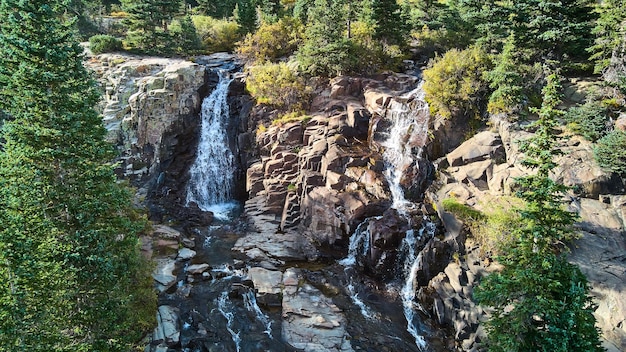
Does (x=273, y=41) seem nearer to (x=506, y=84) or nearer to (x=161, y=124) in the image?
(x=161, y=124)

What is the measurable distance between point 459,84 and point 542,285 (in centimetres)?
1747

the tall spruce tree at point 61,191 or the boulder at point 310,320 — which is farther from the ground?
the tall spruce tree at point 61,191

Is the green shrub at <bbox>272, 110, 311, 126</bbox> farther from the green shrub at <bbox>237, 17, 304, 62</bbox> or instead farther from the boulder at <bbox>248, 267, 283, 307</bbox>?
A: the boulder at <bbox>248, 267, 283, 307</bbox>

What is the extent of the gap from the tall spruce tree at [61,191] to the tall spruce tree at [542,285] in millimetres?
14356

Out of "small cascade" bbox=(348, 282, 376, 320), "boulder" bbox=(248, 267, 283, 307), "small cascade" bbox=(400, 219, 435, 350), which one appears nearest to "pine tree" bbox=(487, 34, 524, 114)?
"small cascade" bbox=(400, 219, 435, 350)

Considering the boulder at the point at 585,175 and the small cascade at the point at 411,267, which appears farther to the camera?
the small cascade at the point at 411,267

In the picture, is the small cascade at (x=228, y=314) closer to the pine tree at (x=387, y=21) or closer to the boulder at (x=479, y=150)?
the boulder at (x=479, y=150)

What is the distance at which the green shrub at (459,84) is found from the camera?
26.1 metres

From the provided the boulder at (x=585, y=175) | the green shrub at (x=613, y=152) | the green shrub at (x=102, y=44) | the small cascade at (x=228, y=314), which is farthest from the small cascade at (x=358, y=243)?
the green shrub at (x=102, y=44)

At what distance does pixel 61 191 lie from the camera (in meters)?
15.3

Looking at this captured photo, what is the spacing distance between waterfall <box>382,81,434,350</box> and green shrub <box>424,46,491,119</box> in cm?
135

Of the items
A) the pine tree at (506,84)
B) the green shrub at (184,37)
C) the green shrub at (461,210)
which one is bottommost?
the green shrub at (461,210)

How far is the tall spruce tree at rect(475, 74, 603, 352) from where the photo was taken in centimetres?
1204

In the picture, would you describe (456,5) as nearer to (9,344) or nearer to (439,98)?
(439,98)
